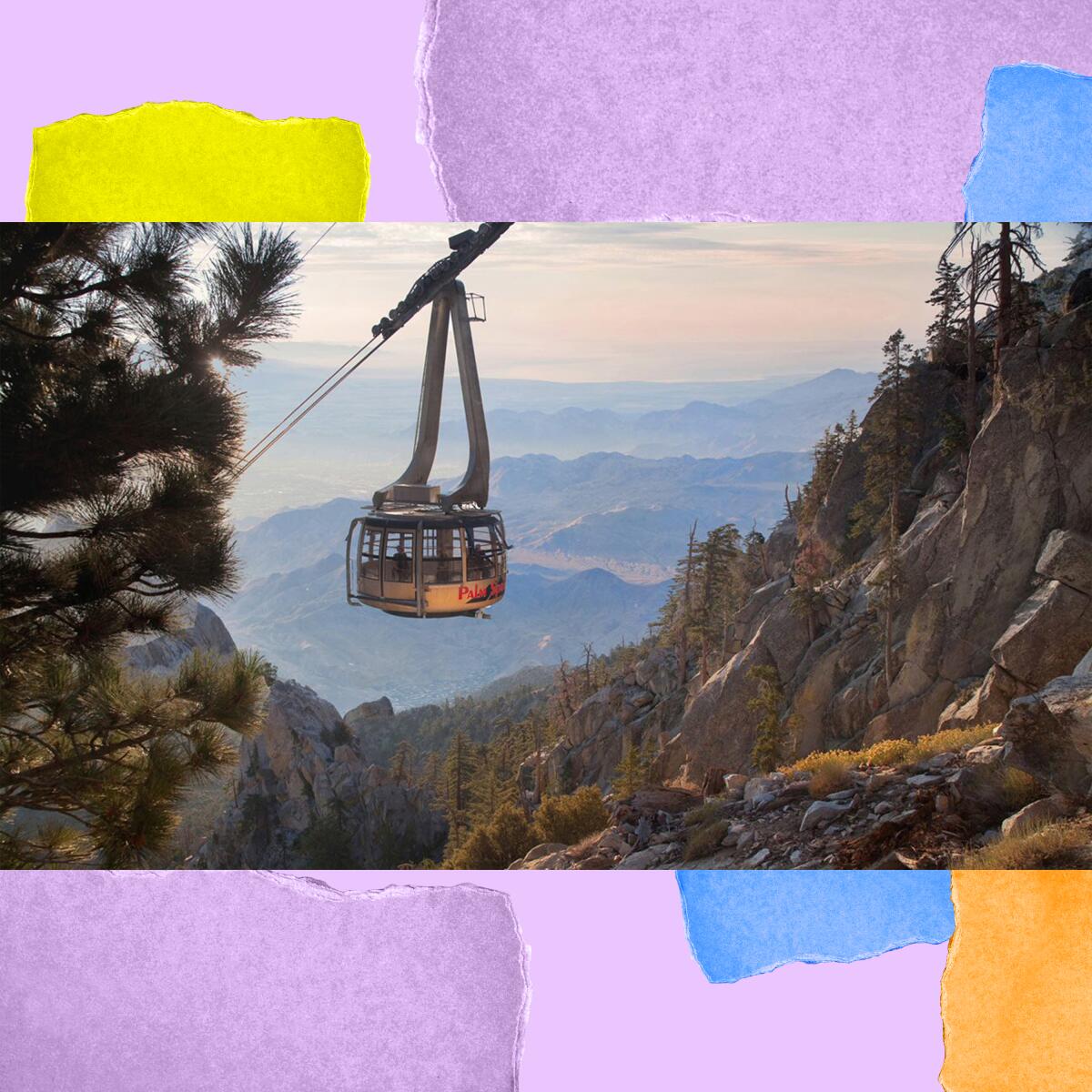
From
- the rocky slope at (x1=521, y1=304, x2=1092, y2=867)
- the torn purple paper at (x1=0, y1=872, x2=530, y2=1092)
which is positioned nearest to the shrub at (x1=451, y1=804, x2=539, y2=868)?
the torn purple paper at (x1=0, y1=872, x2=530, y2=1092)

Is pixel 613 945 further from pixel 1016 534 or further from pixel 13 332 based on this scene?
pixel 13 332

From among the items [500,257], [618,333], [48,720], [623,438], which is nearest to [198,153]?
[500,257]

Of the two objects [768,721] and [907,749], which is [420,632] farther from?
[907,749]

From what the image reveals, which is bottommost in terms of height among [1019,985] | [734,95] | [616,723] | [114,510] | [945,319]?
[1019,985]

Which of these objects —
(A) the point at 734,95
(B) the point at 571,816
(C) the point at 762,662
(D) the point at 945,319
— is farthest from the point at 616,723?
(A) the point at 734,95

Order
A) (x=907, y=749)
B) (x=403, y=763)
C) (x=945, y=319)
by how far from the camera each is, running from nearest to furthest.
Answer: (x=907, y=749), (x=945, y=319), (x=403, y=763)

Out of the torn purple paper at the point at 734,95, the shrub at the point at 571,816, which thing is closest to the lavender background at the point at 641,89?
the torn purple paper at the point at 734,95

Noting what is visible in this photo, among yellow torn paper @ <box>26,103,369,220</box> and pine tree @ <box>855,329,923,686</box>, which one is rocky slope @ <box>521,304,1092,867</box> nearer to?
pine tree @ <box>855,329,923,686</box>
